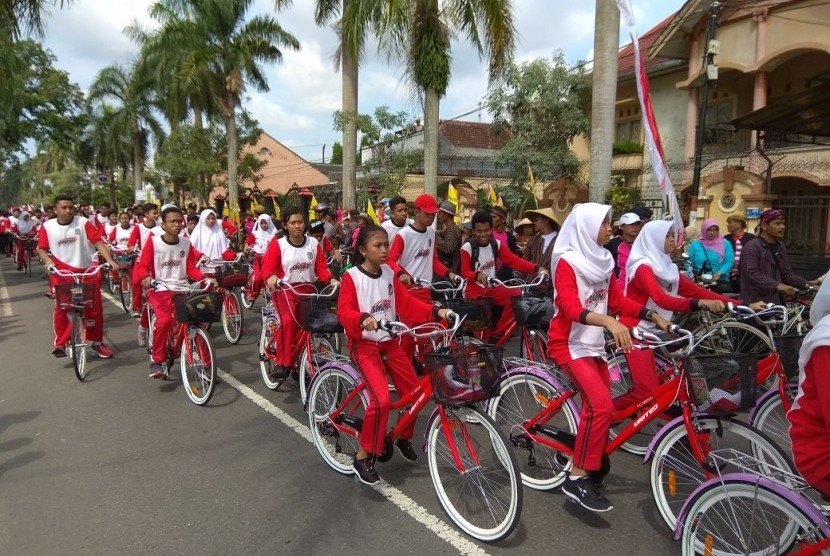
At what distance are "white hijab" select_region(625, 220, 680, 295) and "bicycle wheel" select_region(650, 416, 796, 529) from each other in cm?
127

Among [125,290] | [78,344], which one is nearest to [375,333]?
[78,344]

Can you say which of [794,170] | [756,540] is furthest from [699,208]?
[756,540]

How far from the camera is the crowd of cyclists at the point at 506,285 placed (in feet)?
11.1

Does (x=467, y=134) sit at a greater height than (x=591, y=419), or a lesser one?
greater

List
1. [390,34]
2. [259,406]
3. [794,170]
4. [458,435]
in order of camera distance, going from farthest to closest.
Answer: [794,170] < [390,34] < [259,406] < [458,435]

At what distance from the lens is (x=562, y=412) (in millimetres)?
3930

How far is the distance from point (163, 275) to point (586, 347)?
4649mm

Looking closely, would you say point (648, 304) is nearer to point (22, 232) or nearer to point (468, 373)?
point (468, 373)

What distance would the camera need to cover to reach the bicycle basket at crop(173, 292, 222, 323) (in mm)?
5492

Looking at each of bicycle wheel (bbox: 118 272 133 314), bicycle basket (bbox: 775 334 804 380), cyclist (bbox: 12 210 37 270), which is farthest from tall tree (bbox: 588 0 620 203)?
cyclist (bbox: 12 210 37 270)

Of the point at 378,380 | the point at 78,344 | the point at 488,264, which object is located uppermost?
the point at 488,264

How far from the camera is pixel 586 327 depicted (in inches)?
141

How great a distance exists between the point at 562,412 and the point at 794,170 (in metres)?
15.1

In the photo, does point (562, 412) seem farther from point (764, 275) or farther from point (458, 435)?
point (764, 275)
